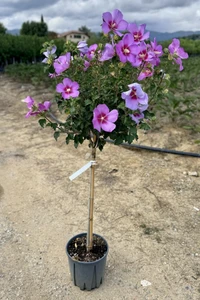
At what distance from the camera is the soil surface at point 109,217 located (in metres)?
2.00

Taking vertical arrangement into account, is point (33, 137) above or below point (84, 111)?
below

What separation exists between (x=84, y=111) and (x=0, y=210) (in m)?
1.61

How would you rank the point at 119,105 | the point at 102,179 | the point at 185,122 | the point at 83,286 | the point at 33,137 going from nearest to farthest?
the point at 119,105, the point at 83,286, the point at 102,179, the point at 33,137, the point at 185,122

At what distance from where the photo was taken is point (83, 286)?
6.34 ft

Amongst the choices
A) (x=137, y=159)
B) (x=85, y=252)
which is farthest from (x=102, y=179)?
(x=85, y=252)

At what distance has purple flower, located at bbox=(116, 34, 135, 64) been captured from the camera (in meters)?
1.32

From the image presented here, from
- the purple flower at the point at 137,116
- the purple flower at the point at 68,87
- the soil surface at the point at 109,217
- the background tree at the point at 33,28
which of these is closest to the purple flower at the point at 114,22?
the purple flower at the point at 68,87

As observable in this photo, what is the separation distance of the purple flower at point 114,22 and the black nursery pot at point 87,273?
1233mm

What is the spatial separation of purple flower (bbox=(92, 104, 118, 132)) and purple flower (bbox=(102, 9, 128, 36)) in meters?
0.32

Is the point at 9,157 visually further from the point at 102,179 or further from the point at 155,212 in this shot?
the point at 155,212

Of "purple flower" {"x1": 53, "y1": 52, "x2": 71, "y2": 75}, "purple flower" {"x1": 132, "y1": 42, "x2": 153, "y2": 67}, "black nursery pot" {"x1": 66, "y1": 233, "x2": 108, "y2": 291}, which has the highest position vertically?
"purple flower" {"x1": 132, "y1": 42, "x2": 153, "y2": 67}

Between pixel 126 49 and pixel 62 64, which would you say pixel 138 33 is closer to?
pixel 126 49

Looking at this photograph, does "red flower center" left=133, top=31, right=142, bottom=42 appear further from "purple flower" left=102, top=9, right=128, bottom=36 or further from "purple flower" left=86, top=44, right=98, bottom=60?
"purple flower" left=86, top=44, right=98, bottom=60

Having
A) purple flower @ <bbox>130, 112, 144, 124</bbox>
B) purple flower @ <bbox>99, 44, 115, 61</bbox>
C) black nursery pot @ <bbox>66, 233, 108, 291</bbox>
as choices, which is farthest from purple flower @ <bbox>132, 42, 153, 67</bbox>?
black nursery pot @ <bbox>66, 233, 108, 291</bbox>
